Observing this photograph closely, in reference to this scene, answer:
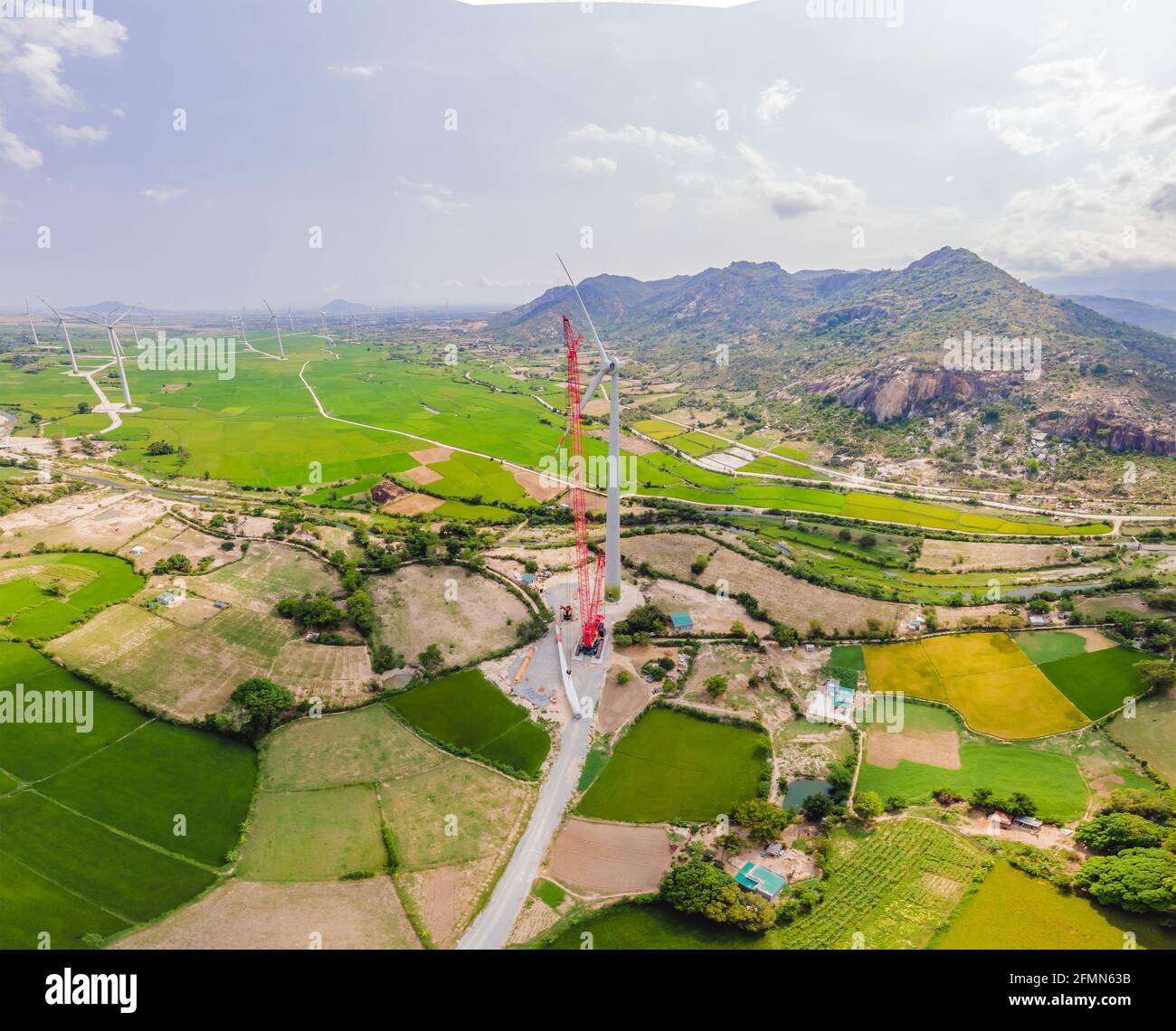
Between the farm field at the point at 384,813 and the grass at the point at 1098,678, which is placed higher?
the grass at the point at 1098,678

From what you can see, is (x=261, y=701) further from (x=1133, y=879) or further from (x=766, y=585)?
(x=1133, y=879)

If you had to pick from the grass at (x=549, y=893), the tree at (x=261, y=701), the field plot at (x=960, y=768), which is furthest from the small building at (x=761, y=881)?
the tree at (x=261, y=701)

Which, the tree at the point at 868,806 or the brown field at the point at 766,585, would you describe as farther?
the brown field at the point at 766,585

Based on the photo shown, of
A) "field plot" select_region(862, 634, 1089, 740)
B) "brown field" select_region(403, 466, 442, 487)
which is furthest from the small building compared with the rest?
"brown field" select_region(403, 466, 442, 487)

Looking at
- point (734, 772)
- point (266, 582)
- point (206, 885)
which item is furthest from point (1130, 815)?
point (266, 582)
